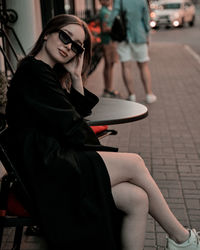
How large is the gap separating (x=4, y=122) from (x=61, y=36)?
24.2 inches

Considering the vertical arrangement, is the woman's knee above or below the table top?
Answer: below

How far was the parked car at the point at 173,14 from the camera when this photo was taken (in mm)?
26641

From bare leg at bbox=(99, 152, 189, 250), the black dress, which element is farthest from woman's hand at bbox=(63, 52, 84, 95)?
bare leg at bbox=(99, 152, 189, 250)

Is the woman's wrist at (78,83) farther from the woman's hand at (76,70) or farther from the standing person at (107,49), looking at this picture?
the standing person at (107,49)

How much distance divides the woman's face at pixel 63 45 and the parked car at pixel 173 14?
2367cm

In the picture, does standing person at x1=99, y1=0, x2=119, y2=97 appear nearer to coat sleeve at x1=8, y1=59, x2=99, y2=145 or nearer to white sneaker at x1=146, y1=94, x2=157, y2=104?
white sneaker at x1=146, y1=94, x2=157, y2=104

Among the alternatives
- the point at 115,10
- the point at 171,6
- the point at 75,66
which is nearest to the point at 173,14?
the point at 171,6

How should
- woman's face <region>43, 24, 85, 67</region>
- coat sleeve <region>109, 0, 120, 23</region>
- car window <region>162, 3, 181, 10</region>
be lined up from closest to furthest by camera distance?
woman's face <region>43, 24, 85, 67</region>, coat sleeve <region>109, 0, 120, 23</region>, car window <region>162, 3, 181, 10</region>

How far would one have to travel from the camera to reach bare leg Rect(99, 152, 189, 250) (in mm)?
2635

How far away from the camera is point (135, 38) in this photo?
25.0 feet

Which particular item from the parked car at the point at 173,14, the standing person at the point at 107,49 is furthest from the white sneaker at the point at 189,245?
the parked car at the point at 173,14

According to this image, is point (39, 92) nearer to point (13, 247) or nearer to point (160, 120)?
point (13, 247)

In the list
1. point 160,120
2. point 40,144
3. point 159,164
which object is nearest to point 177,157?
point 159,164

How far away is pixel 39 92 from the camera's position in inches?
100
